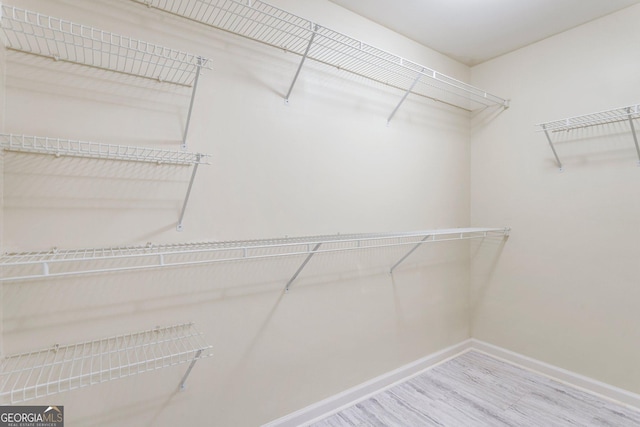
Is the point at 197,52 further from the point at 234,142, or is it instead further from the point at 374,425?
the point at 374,425

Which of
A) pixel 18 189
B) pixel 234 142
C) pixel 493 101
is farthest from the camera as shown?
pixel 493 101

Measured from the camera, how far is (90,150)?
1144 millimetres

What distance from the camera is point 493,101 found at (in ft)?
7.88

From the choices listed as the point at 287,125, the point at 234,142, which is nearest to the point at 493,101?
the point at 287,125

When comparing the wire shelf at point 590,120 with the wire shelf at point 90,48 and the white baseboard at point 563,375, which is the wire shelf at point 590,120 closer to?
the white baseboard at point 563,375

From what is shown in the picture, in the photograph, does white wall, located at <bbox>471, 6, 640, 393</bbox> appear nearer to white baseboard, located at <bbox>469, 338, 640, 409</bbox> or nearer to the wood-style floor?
white baseboard, located at <bbox>469, 338, 640, 409</bbox>

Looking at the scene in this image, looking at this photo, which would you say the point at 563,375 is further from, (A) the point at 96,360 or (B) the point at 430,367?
(A) the point at 96,360

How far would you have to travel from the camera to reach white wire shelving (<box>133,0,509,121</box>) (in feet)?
4.41

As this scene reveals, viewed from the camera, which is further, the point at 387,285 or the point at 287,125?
the point at 387,285

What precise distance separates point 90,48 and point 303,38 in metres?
0.83

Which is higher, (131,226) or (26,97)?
(26,97)

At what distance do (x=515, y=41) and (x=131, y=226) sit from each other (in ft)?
8.65

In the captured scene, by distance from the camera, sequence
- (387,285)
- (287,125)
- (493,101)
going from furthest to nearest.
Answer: (493,101), (387,285), (287,125)

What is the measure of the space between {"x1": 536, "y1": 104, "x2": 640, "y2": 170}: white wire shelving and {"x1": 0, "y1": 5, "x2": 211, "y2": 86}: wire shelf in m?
2.09
